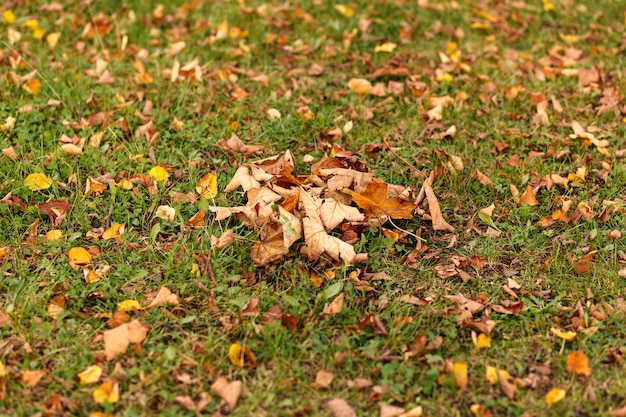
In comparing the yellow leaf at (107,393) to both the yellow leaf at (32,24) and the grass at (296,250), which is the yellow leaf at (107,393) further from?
the yellow leaf at (32,24)

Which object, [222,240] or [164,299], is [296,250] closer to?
[222,240]

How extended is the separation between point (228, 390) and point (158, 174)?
1.36m

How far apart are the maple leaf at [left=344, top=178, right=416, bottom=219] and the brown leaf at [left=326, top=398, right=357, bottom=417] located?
0.99 m

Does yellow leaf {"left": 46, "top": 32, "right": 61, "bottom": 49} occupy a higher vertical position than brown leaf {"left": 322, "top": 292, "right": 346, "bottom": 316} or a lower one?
higher

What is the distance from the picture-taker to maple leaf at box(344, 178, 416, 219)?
3174 mm

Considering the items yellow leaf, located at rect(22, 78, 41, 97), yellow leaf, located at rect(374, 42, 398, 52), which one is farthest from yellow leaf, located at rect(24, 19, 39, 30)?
yellow leaf, located at rect(374, 42, 398, 52)

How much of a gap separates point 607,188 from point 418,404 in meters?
1.75

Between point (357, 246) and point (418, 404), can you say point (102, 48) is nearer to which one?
point (357, 246)

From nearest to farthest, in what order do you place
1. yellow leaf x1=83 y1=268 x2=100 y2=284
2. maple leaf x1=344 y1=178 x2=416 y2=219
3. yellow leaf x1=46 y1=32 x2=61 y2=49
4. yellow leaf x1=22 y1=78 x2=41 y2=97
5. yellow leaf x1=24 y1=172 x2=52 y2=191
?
yellow leaf x1=83 y1=268 x2=100 y2=284 → maple leaf x1=344 y1=178 x2=416 y2=219 → yellow leaf x1=24 y1=172 x2=52 y2=191 → yellow leaf x1=22 y1=78 x2=41 y2=97 → yellow leaf x1=46 y1=32 x2=61 y2=49

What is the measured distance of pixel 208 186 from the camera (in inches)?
134

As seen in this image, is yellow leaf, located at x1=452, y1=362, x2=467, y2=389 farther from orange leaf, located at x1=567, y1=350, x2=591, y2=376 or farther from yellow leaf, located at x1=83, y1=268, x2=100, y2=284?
yellow leaf, located at x1=83, y1=268, x2=100, y2=284

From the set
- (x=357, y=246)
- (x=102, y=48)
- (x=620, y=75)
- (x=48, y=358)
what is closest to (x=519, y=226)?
(x=357, y=246)

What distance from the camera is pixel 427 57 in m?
4.68

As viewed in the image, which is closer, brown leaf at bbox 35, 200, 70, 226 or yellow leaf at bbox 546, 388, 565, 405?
yellow leaf at bbox 546, 388, 565, 405
